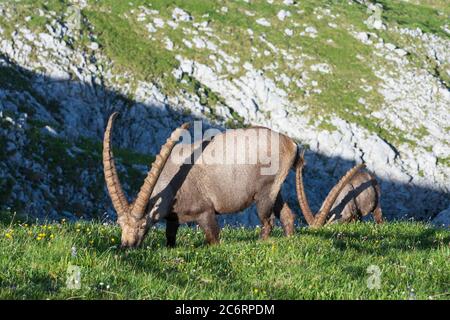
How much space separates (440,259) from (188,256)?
4.61 metres

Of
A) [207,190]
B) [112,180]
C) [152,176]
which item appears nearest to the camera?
[152,176]

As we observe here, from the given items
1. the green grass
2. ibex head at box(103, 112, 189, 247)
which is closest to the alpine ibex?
ibex head at box(103, 112, 189, 247)

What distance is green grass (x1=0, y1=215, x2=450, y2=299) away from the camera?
22.4ft

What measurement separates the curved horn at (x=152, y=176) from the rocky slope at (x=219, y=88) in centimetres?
2746

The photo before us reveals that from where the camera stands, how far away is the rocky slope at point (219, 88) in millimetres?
44344

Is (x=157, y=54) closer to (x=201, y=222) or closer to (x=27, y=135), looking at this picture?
(x=27, y=135)

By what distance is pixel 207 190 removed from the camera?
12.1 m

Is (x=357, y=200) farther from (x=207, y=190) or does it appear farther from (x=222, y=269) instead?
(x=222, y=269)

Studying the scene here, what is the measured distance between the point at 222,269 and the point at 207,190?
3.77m

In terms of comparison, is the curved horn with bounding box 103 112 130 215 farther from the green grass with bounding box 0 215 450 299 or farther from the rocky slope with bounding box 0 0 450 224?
the rocky slope with bounding box 0 0 450 224

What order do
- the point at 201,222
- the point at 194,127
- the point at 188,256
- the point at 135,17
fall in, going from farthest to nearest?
the point at 135,17 → the point at 194,127 → the point at 201,222 → the point at 188,256

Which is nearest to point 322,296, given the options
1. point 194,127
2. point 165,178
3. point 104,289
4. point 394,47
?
point 104,289

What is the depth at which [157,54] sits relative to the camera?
55781 mm

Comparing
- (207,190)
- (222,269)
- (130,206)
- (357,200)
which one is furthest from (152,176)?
(357,200)
